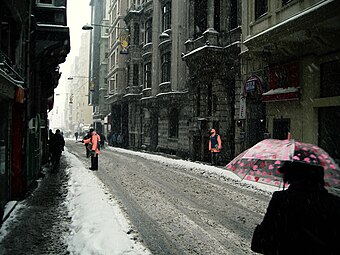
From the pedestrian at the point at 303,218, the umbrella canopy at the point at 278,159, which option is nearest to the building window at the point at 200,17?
the umbrella canopy at the point at 278,159

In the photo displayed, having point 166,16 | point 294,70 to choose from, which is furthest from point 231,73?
point 166,16

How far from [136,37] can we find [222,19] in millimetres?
17381

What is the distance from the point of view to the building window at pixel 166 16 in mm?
28547

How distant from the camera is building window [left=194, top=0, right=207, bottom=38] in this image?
23375 mm

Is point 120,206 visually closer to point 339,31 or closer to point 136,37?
point 339,31

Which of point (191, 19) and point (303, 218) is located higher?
point (191, 19)

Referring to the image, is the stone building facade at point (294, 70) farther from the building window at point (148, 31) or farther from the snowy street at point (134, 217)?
the building window at point (148, 31)

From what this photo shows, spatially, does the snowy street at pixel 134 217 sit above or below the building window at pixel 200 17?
below

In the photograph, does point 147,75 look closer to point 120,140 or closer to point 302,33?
point 120,140

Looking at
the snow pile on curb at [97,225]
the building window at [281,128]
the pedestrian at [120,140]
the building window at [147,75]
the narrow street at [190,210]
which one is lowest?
the narrow street at [190,210]

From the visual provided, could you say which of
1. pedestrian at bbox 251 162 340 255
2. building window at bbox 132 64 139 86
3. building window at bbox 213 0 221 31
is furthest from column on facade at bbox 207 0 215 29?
pedestrian at bbox 251 162 340 255

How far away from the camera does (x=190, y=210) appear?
8.69m

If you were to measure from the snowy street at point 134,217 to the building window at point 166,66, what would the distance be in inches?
637

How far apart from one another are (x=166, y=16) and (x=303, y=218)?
2804cm
